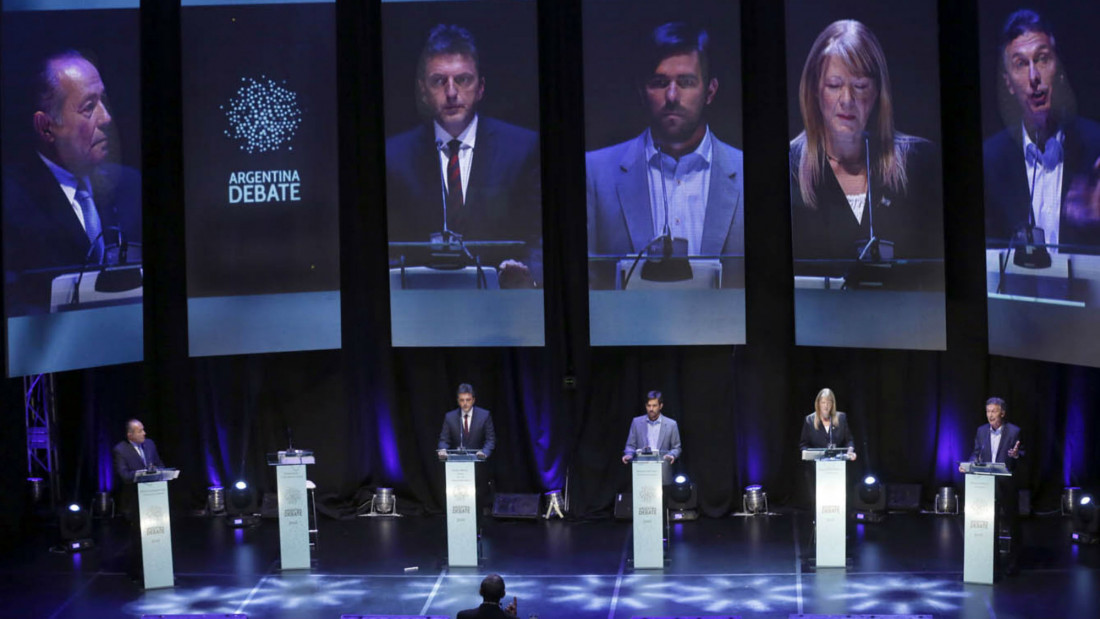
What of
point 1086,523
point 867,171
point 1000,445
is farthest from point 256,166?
point 1086,523

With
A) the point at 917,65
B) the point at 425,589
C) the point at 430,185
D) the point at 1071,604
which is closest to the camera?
the point at 1071,604

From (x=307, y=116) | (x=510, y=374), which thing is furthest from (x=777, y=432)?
(x=307, y=116)

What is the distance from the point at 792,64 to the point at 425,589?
5538 millimetres

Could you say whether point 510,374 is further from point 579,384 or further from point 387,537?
point 387,537

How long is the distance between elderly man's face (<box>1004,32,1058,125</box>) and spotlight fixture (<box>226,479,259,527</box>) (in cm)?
757

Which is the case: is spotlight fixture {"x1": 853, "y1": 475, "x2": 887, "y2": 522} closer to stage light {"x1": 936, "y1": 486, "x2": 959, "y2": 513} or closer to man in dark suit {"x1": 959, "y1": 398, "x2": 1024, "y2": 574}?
stage light {"x1": 936, "y1": 486, "x2": 959, "y2": 513}

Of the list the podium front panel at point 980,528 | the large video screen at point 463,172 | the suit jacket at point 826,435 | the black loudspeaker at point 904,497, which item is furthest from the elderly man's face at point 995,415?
the large video screen at point 463,172

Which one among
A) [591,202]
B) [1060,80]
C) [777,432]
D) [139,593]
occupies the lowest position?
[139,593]

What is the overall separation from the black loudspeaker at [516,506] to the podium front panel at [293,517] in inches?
81.9

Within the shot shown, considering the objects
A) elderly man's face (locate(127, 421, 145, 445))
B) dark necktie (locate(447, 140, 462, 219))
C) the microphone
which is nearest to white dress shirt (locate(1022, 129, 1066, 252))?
the microphone

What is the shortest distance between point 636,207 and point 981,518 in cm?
413

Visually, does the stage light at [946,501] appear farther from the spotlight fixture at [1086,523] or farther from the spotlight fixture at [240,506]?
the spotlight fixture at [240,506]

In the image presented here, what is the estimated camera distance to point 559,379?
1303cm

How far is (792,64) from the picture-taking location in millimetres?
12227
